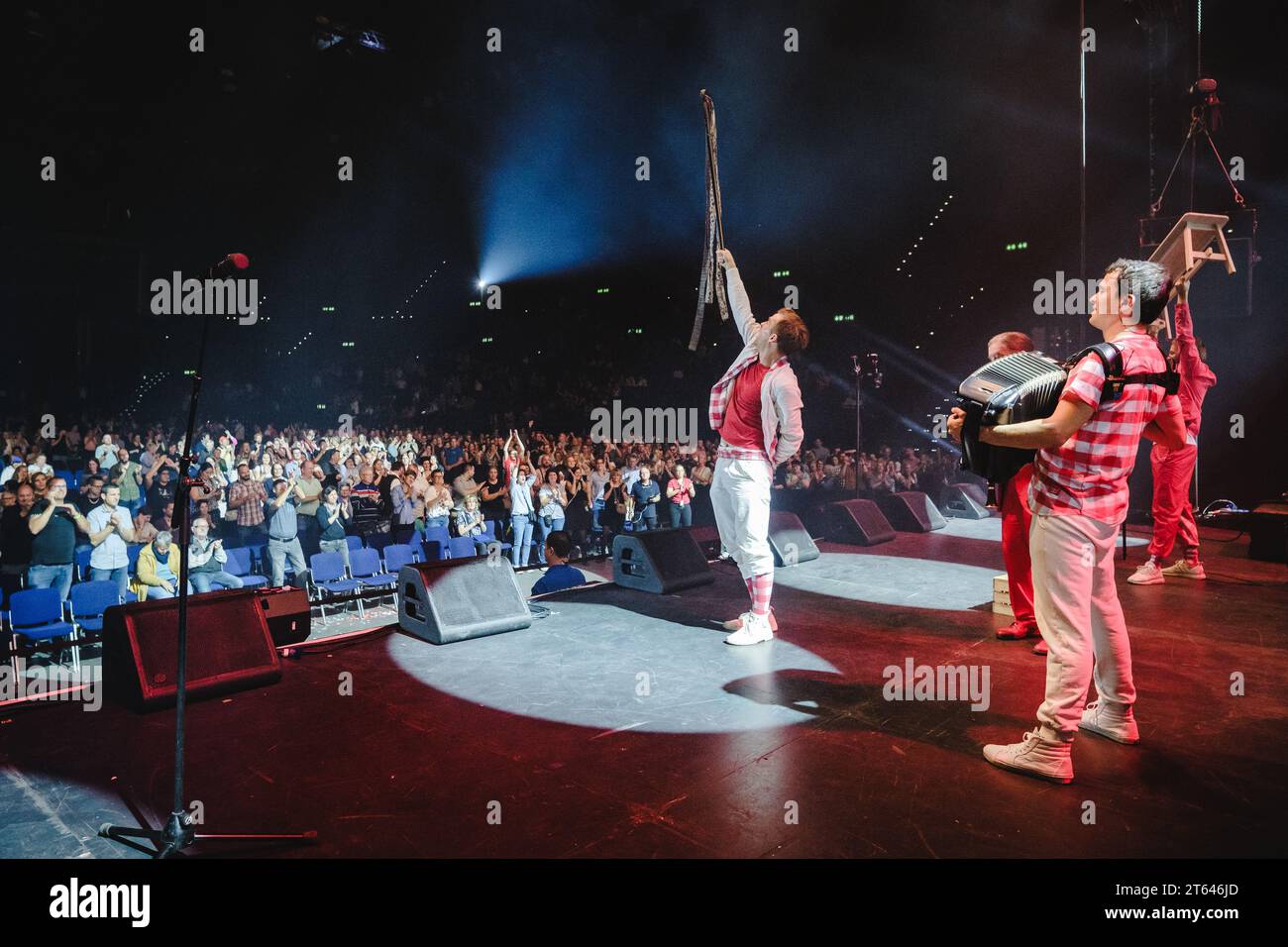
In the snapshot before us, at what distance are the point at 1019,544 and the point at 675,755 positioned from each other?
270cm

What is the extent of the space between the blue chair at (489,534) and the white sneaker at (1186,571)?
287 inches

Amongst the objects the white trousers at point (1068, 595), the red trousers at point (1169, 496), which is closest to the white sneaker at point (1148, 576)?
the red trousers at point (1169, 496)

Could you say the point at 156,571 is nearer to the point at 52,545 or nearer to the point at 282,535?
the point at 52,545

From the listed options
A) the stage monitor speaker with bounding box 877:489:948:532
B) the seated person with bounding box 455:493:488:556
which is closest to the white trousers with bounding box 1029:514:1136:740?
the stage monitor speaker with bounding box 877:489:948:532

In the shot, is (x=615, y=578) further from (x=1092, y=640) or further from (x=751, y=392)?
(x=1092, y=640)

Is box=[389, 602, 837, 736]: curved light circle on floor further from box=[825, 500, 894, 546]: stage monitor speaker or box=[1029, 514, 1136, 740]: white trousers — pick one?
box=[825, 500, 894, 546]: stage monitor speaker

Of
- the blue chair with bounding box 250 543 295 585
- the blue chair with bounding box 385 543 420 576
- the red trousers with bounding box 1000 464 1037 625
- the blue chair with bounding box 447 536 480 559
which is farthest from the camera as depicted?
the blue chair with bounding box 447 536 480 559

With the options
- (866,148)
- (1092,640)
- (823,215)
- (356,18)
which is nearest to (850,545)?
(1092,640)

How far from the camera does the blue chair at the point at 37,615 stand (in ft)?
19.7

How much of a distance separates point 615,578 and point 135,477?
7646 millimetres

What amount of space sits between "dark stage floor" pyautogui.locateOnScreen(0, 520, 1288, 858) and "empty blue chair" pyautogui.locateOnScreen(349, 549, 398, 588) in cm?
404

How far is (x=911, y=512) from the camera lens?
930 centimetres

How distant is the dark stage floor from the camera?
238 cm

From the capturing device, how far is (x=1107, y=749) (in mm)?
2949
